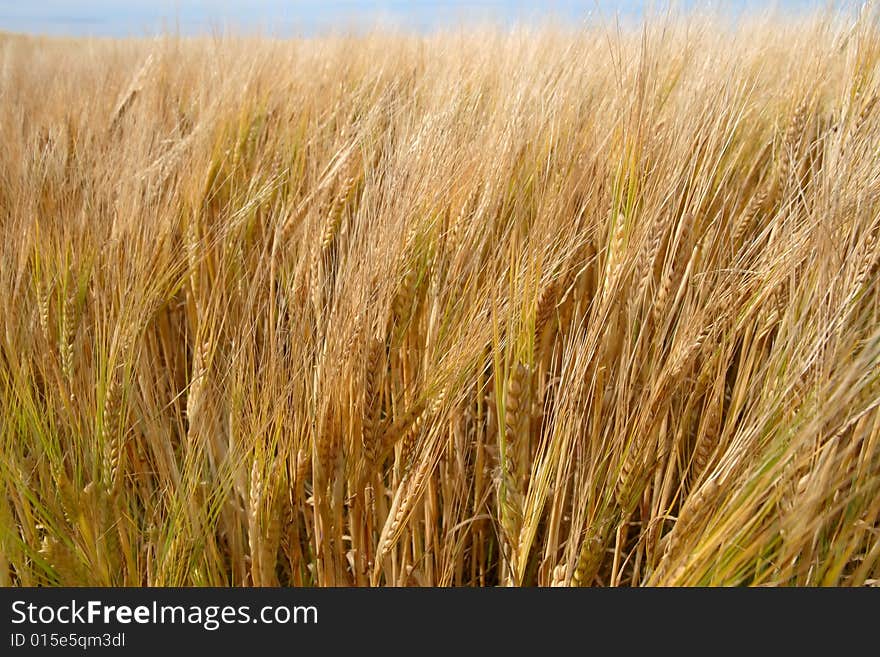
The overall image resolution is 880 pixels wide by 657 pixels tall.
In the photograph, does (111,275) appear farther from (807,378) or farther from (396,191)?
(807,378)

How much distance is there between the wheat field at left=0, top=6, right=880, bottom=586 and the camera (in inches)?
30.8

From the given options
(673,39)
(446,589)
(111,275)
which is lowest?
(446,589)

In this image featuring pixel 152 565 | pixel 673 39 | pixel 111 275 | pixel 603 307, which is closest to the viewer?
pixel 603 307

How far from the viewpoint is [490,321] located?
0.89m

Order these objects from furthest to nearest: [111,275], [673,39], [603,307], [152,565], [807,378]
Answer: [673,39]
[111,275]
[152,565]
[603,307]
[807,378]

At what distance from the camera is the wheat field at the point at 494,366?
2.56 ft

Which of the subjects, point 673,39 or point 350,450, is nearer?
point 350,450

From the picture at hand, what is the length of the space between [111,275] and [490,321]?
0.78 meters

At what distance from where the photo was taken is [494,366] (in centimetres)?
98

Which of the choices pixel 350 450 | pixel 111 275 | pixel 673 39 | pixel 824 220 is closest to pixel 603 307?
→ pixel 824 220

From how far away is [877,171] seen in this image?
94 centimetres

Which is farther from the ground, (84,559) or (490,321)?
(490,321)

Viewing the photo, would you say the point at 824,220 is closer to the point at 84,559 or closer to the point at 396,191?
the point at 396,191

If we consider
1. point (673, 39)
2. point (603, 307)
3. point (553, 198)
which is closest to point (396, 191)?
point (553, 198)
